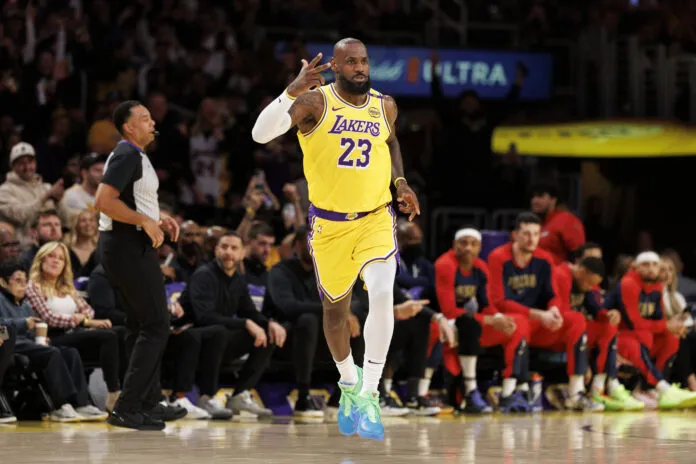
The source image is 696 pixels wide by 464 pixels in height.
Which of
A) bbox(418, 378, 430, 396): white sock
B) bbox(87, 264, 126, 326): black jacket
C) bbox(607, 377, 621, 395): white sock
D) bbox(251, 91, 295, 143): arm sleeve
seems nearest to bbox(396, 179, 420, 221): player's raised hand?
bbox(251, 91, 295, 143): arm sleeve

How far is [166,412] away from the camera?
31.6ft

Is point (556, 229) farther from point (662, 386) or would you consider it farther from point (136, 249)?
point (136, 249)

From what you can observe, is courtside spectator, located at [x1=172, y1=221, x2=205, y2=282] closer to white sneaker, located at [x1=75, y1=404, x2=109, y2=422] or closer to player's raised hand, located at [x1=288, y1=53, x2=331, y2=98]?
white sneaker, located at [x1=75, y1=404, x2=109, y2=422]

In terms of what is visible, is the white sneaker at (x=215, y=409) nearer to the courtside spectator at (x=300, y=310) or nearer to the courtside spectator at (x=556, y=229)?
the courtside spectator at (x=300, y=310)

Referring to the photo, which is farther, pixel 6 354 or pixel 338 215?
pixel 6 354

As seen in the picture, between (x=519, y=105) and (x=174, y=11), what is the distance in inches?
196

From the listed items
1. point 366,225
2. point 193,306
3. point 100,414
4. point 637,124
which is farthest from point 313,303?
point 637,124

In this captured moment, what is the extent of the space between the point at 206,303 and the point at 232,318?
0.24 meters

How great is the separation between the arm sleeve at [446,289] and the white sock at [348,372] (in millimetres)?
3554

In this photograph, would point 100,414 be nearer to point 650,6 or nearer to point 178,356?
point 178,356

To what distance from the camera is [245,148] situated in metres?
15.2

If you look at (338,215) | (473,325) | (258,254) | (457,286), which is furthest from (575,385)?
(338,215)

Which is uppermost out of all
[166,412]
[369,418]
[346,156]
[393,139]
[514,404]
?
[393,139]

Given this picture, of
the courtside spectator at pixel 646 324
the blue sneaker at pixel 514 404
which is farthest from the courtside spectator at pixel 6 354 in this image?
the courtside spectator at pixel 646 324
